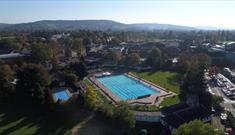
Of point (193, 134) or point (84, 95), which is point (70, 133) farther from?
point (193, 134)

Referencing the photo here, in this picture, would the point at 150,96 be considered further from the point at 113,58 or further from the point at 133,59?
the point at 113,58

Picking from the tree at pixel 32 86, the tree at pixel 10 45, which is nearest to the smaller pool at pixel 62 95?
the tree at pixel 32 86

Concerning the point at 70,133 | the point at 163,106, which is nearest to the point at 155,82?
the point at 163,106

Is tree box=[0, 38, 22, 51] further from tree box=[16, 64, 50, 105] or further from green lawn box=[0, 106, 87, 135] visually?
green lawn box=[0, 106, 87, 135]

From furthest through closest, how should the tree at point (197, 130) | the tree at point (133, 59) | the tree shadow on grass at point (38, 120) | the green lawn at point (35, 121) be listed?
the tree at point (133, 59)
the tree shadow on grass at point (38, 120)
the green lawn at point (35, 121)
the tree at point (197, 130)

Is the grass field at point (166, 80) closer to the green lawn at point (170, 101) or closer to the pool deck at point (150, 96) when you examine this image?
the green lawn at point (170, 101)
